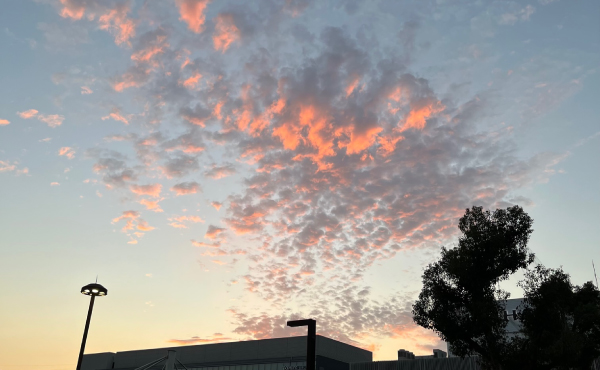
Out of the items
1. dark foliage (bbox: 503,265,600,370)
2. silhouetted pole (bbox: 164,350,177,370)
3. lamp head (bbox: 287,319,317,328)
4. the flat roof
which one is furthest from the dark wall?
lamp head (bbox: 287,319,317,328)

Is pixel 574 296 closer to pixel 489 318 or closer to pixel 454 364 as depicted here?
pixel 489 318

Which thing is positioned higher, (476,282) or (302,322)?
(476,282)

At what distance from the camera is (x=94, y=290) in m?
26.0

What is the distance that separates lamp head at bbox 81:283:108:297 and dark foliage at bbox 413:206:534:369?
23.1m

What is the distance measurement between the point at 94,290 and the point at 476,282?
84.9 feet

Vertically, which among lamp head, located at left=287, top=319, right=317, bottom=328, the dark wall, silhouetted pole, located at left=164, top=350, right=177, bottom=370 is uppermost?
the dark wall

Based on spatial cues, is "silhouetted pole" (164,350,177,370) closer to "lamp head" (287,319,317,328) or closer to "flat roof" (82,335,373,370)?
"lamp head" (287,319,317,328)

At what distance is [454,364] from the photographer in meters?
44.9

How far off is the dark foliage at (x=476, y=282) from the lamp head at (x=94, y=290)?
23129mm

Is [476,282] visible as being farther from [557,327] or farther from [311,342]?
[311,342]

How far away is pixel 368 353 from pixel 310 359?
4247cm

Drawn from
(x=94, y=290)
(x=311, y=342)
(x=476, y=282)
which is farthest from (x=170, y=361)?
(x=476, y=282)

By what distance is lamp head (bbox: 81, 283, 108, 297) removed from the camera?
2597 cm

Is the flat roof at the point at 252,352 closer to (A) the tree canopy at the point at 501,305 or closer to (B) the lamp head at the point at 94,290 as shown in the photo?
(A) the tree canopy at the point at 501,305
